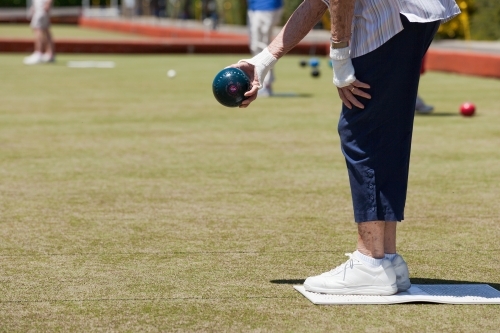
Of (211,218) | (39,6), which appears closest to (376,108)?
(211,218)

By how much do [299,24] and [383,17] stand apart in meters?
0.43

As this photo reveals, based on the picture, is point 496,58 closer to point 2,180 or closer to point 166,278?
point 2,180

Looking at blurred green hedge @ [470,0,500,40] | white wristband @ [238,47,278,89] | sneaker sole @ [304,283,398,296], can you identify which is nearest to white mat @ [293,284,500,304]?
sneaker sole @ [304,283,398,296]

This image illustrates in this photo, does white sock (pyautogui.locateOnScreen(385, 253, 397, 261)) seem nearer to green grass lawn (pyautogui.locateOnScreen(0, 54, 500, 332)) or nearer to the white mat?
the white mat

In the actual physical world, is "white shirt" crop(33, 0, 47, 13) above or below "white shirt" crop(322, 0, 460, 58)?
below

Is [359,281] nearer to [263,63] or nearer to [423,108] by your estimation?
[263,63]

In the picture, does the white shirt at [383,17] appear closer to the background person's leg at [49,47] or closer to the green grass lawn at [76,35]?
the background person's leg at [49,47]

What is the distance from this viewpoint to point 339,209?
19.5 ft

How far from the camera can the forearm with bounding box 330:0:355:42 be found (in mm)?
3791

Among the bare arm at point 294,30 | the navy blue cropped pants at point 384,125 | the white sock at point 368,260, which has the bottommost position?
the white sock at point 368,260

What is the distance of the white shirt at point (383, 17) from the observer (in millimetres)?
3867

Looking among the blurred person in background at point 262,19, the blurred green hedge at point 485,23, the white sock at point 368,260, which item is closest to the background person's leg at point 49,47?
the blurred person in background at point 262,19

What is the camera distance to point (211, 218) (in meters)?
5.65

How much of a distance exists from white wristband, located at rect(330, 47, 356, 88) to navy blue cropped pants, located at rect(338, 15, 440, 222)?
0.05 m
